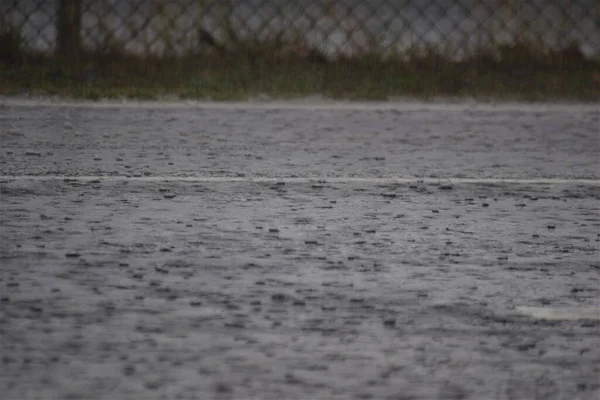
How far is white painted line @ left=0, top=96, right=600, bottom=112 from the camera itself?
9148mm

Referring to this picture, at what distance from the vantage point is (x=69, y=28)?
10961 mm

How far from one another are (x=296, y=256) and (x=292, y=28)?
6.57 metres

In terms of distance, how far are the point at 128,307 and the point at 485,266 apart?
4.23ft

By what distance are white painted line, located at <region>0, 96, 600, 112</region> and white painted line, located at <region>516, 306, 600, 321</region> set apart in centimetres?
486

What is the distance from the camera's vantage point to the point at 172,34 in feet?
37.5

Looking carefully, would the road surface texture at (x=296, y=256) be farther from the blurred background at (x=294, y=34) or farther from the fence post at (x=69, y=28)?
the blurred background at (x=294, y=34)

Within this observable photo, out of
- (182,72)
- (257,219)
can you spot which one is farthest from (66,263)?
(182,72)

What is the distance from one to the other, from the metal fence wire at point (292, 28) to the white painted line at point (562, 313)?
22.1 feet

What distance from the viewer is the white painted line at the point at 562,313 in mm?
4309

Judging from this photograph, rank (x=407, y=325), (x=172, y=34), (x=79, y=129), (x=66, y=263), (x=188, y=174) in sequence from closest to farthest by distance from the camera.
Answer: (x=407, y=325)
(x=66, y=263)
(x=188, y=174)
(x=79, y=129)
(x=172, y=34)

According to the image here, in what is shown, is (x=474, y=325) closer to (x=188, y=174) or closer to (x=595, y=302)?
(x=595, y=302)

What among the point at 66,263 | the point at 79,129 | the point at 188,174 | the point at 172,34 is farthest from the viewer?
the point at 172,34

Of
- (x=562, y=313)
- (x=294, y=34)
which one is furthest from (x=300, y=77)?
(x=562, y=313)

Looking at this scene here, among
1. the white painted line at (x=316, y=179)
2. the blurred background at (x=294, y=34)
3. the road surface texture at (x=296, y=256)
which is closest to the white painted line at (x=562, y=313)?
the road surface texture at (x=296, y=256)
